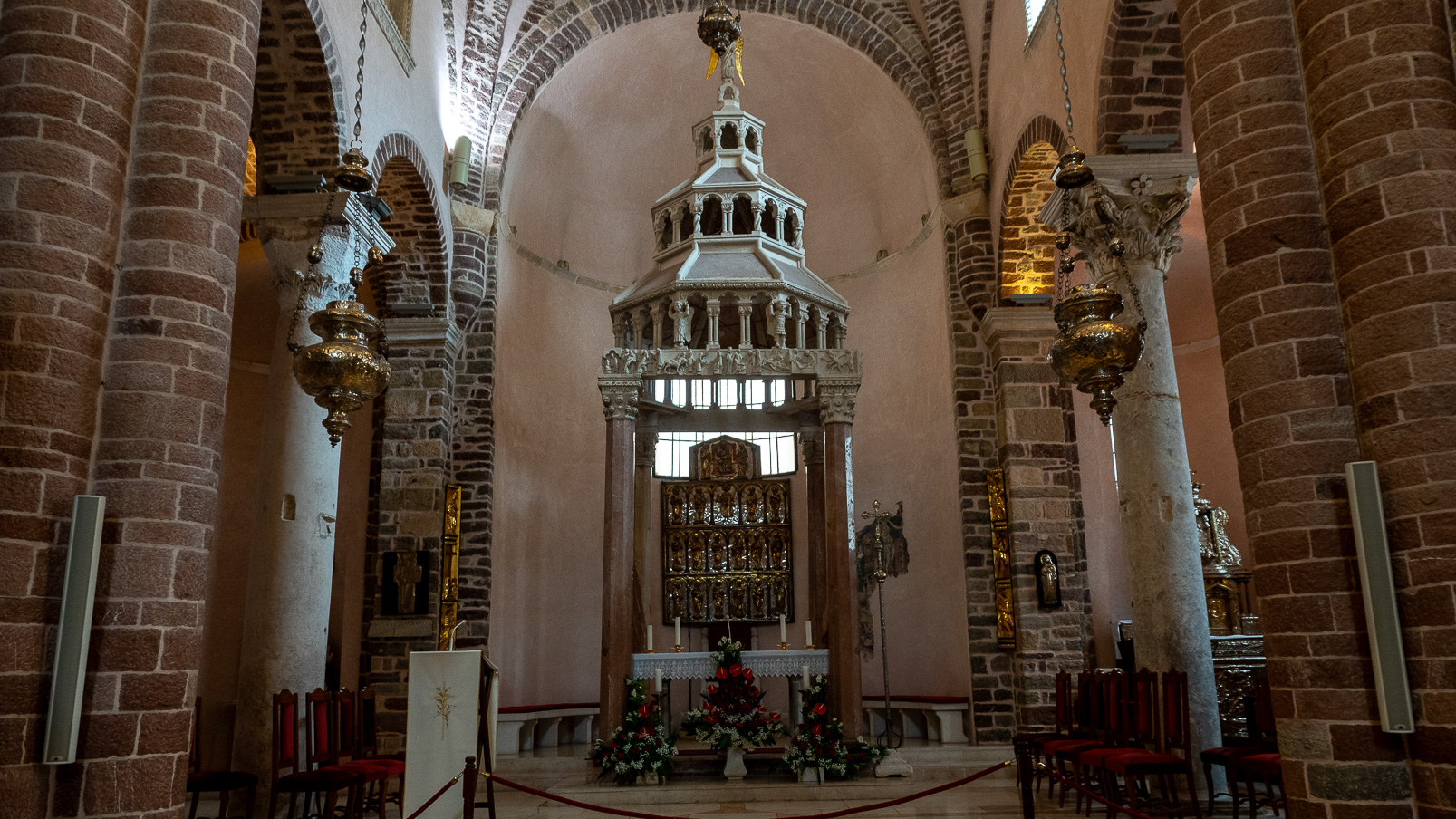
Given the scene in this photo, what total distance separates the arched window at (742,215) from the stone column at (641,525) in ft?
7.05

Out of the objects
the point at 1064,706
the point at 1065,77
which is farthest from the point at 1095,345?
the point at 1064,706

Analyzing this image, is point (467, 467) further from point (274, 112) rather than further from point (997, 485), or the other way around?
point (997, 485)

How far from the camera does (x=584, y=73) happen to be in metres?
13.6

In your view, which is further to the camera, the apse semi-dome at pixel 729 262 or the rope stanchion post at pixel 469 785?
the apse semi-dome at pixel 729 262

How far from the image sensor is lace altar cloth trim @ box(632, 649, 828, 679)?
9.21 meters

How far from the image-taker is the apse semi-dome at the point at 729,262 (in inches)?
380

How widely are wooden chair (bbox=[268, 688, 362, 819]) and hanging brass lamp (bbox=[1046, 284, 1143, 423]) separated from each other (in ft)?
15.8

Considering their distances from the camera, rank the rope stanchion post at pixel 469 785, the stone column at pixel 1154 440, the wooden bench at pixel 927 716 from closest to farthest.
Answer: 1. the rope stanchion post at pixel 469 785
2. the stone column at pixel 1154 440
3. the wooden bench at pixel 927 716

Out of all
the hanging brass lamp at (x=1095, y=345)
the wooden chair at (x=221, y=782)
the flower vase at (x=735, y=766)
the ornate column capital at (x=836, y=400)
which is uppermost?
the ornate column capital at (x=836, y=400)

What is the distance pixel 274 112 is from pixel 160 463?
4550 millimetres

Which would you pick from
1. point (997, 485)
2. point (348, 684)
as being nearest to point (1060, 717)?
point (997, 485)

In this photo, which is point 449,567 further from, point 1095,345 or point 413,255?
point 1095,345

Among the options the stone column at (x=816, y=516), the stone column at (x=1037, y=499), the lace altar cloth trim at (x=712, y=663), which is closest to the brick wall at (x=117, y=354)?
the lace altar cloth trim at (x=712, y=663)

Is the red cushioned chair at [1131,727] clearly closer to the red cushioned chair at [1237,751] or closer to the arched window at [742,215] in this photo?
the red cushioned chair at [1237,751]
